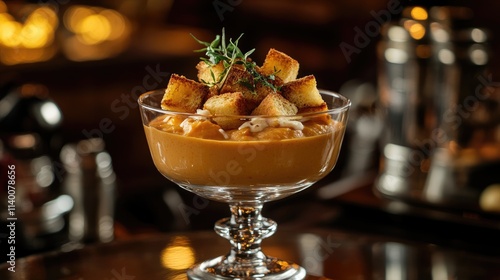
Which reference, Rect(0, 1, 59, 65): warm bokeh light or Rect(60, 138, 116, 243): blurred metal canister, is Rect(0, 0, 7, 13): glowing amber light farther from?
Rect(60, 138, 116, 243): blurred metal canister

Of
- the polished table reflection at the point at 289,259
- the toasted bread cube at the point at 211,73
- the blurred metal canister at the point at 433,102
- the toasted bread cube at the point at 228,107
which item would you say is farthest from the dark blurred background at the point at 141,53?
the toasted bread cube at the point at 228,107

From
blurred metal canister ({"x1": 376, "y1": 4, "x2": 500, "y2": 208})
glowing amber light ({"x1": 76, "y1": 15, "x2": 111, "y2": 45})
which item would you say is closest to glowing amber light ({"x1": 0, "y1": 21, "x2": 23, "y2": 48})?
glowing amber light ({"x1": 76, "y1": 15, "x2": 111, "y2": 45})

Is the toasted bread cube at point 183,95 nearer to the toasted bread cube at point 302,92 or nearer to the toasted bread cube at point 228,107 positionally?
the toasted bread cube at point 228,107

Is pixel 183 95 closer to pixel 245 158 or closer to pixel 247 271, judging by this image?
pixel 245 158

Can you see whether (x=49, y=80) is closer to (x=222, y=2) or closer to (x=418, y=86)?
(x=222, y=2)

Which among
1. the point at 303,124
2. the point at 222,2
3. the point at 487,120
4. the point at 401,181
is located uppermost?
the point at 222,2

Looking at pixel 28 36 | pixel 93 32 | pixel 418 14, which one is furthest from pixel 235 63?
pixel 93 32

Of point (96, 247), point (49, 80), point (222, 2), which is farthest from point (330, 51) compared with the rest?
point (96, 247)
